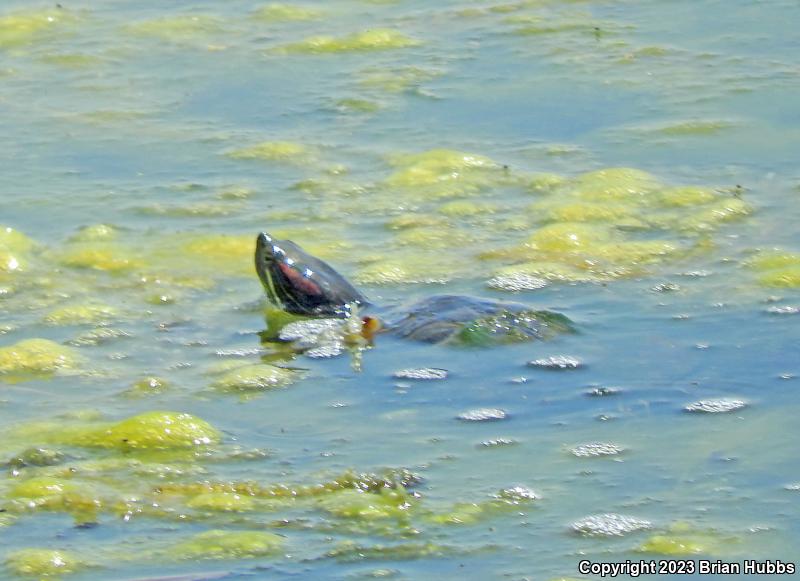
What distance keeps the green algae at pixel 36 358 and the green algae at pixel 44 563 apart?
1.29 m

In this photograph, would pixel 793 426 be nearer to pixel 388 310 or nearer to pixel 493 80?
pixel 388 310

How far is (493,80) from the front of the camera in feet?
25.2

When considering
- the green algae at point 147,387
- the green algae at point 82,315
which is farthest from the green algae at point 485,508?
the green algae at point 82,315

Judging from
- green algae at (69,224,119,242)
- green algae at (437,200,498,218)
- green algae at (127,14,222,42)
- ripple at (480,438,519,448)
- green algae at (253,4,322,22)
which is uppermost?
green algae at (253,4,322,22)

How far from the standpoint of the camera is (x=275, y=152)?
274 inches

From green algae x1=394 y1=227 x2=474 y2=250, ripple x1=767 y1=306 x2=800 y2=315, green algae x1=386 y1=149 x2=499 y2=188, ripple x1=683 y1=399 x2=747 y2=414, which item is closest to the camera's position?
ripple x1=683 y1=399 x2=747 y2=414

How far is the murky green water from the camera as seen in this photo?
388 centimetres

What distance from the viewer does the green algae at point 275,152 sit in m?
6.93

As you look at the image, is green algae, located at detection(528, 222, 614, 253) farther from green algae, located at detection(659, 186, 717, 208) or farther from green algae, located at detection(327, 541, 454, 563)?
green algae, located at detection(327, 541, 454, 563)

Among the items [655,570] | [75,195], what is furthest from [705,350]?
[75,195]

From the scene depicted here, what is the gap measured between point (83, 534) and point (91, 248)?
231cm

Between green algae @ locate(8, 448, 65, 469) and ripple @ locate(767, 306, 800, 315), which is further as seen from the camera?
ripple @ locate(767, 306, 800, 315)

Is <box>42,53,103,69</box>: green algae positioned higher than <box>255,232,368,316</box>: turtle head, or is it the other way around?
<box>42,53,103,69</box>: green algae

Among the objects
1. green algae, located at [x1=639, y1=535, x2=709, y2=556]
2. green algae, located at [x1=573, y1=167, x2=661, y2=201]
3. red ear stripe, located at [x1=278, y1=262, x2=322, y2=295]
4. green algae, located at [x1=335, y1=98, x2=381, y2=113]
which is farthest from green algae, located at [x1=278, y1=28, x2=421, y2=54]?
green algae, located at [x1=639, y1=535, x2=709, y2=556]
